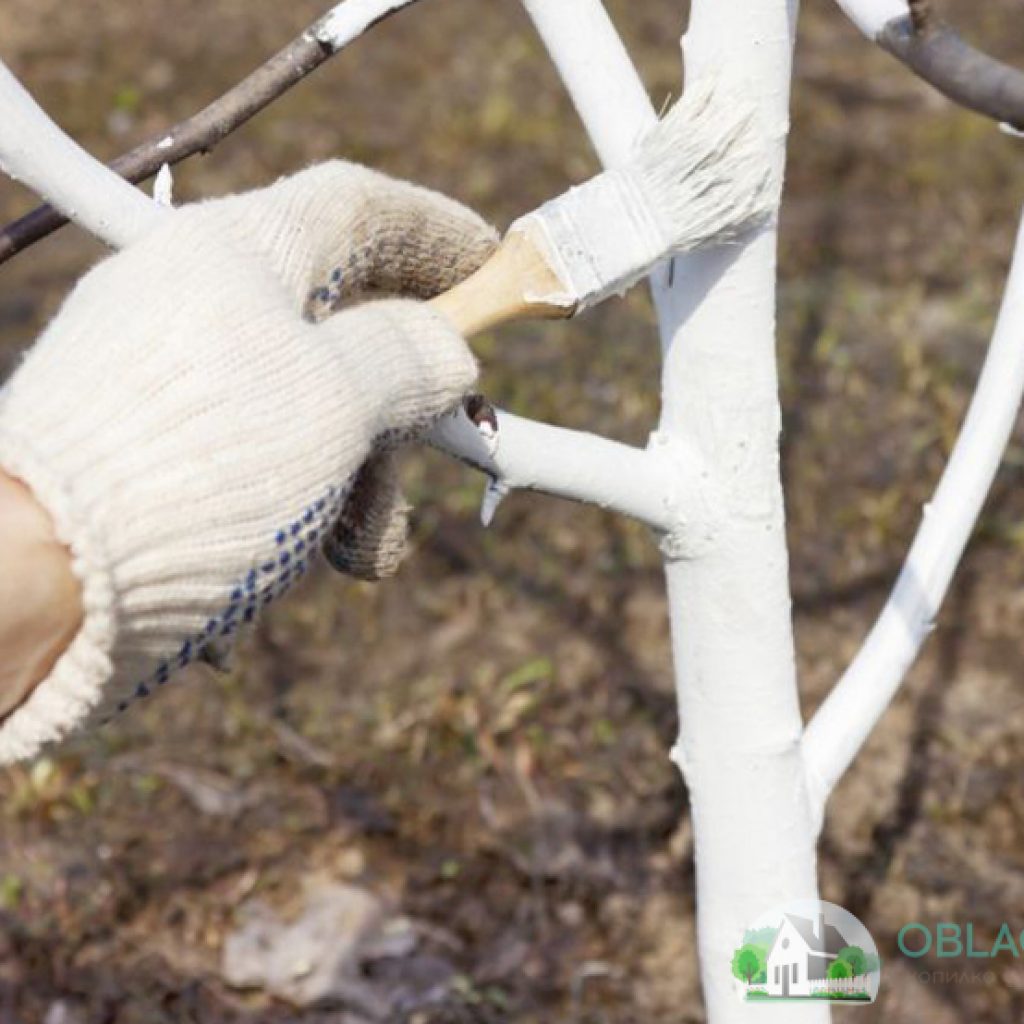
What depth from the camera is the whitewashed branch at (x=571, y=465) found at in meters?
1.37

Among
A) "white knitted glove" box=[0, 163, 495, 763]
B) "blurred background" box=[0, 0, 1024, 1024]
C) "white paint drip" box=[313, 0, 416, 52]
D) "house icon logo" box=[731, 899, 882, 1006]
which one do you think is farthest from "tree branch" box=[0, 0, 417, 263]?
"house icon logo" box=[731, 899, 882, 1006]

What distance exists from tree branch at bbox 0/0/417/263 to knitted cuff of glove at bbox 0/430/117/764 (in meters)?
0.46

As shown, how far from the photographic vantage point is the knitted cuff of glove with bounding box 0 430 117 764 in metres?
1.00

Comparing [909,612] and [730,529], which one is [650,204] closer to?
[730,529]

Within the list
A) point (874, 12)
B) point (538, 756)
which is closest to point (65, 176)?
point (874, 12)

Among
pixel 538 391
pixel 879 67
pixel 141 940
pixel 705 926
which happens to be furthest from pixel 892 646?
pixel 879 67

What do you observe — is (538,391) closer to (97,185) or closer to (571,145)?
(571,145)

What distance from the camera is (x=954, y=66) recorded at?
1.12 m

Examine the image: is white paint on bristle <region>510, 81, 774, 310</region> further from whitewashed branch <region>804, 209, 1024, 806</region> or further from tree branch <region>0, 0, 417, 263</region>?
whitewashed branch <region>804, 209, 1024, 806</region>

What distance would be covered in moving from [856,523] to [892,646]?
1.35 metres

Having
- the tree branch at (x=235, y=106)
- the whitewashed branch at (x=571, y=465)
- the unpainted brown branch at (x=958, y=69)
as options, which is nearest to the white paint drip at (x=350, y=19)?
the tree branch at (x=235, y=106)

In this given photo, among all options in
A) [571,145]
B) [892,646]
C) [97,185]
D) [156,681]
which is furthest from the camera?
[571,145]

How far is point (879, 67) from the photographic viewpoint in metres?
4.38

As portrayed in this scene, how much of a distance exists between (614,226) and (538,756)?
140 cm
